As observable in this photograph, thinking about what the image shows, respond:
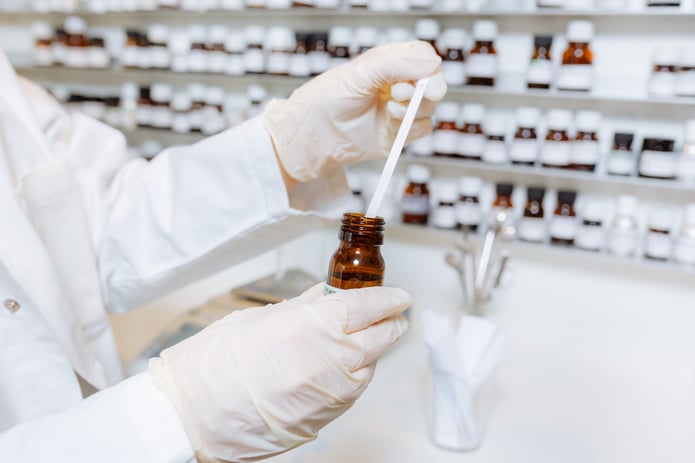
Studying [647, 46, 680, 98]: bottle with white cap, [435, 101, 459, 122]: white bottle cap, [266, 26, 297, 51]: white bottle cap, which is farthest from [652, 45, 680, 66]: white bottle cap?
[266, 26, 297, 51]: white bottle cap

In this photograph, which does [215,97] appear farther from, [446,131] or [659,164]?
[659,164]

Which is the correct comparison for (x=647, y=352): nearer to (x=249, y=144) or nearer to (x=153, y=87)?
(x=249, y=144)

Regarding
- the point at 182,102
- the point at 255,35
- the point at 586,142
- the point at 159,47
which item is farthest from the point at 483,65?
the point at 159,47

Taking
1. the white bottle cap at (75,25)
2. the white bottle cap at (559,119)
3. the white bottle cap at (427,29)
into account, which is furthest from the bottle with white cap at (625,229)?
the white bottle cap at (75,25)

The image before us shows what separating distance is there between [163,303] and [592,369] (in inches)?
47.4

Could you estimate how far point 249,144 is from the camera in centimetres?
93

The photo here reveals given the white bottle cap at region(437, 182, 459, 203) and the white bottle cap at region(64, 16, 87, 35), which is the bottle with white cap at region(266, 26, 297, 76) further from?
the white bottle cap at region(64, 16, 87, 35)

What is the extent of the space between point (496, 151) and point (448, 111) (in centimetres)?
17

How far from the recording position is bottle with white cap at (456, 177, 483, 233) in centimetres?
156

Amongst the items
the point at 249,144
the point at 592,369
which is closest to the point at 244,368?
the point at 249,144

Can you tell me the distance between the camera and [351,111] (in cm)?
91

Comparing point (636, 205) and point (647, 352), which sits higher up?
point (636, 205)

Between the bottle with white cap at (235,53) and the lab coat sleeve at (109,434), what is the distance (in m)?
1.41

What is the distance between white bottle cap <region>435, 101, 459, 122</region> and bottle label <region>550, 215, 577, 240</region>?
0.38 meters
